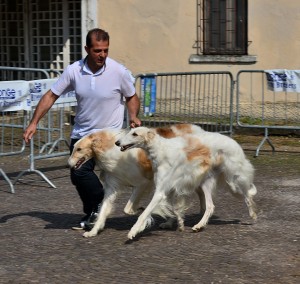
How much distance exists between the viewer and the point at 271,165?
11.4 metres

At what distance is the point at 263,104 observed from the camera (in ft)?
45.9

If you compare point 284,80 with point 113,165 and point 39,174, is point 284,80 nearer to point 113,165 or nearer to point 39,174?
point 39,174

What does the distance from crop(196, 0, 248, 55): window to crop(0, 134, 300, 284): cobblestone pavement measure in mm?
5219

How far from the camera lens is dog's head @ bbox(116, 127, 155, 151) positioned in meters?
7.15

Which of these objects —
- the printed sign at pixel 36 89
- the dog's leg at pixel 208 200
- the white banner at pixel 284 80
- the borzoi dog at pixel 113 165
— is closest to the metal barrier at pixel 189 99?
the white banner at pixel 284 80

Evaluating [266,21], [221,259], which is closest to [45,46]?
[266,21]

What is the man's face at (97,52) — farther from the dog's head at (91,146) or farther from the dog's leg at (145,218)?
the dog's leg at (145,218)

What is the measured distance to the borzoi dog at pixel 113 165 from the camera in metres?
7.47

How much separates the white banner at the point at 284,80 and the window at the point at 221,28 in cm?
210

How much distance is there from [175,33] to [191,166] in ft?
24.8

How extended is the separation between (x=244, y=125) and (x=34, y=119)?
5935 millimetres

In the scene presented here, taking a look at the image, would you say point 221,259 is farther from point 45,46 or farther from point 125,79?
point 45,46

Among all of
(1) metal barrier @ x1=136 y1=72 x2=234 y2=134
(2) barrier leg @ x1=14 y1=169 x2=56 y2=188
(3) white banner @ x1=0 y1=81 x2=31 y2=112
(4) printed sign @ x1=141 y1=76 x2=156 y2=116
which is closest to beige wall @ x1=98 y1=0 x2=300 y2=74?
(1) metal barrier @ x1=136 y1=72 x2=234 y2=134

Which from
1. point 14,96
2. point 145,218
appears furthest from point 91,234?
point 14,96
